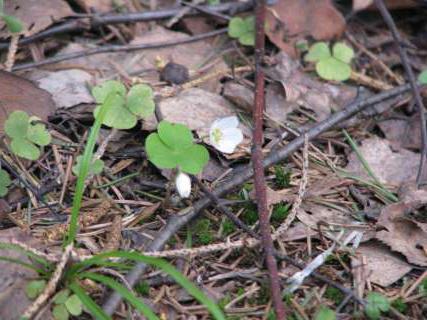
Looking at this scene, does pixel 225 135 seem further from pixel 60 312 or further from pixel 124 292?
pixel 60 312

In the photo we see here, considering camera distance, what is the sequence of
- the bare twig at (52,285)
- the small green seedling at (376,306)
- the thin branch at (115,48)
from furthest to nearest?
the thin branch at (115,48)
the small green seedling at (376,306)
the bare twig at (52,285)

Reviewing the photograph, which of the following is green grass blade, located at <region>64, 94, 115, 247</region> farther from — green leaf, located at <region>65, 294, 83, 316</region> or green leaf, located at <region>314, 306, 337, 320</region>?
green leaf, located at <region>314, 306, 337, 320</region>

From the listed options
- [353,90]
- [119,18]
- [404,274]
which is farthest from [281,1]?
[404,274]

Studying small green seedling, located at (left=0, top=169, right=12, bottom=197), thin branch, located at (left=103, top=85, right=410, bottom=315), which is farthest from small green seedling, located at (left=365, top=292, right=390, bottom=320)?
small green seedling, located at (left=0, top=169, right=12, bottom=197)

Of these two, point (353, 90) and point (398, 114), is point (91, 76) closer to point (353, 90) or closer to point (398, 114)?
point (353, 90)

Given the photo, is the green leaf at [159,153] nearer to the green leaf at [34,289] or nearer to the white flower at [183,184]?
the white flower at [183,184]

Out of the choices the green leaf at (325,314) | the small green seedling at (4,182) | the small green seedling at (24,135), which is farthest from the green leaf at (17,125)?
the green leaf at (325,314)

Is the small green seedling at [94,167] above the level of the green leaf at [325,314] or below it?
above

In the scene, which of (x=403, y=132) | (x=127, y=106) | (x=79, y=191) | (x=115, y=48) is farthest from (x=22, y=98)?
(x=403, y=132)
